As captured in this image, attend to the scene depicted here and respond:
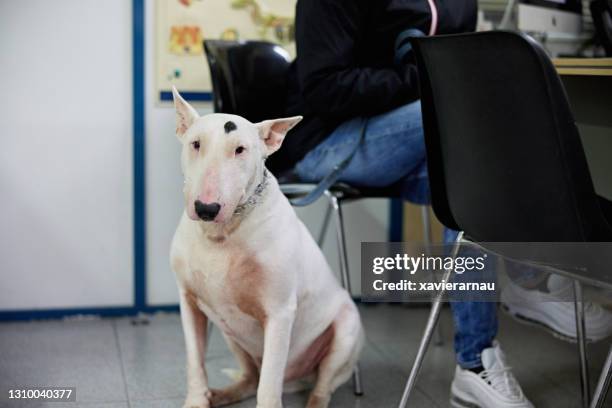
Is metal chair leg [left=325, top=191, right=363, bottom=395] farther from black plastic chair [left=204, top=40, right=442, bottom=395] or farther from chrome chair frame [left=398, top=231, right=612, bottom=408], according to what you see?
chrome chair frame [left=398, top=231, right=612, bottom=408]

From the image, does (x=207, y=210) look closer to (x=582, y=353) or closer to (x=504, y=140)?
(x=504, y=140)

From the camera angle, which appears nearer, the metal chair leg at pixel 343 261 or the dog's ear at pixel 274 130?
the dog's ear at pixel 274 130

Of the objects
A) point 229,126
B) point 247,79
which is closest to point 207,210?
point 229,126

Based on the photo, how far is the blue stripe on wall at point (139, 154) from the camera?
2.67 m

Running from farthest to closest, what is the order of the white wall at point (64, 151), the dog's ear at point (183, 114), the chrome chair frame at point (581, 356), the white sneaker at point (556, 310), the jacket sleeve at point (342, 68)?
the white wall at point (64, 151) → the white sneaker at point (556, 310) → the jacket sleeve at point (342, 68) → the dog's ear at point (183, 114) → the chrome chair frame at point (581, 356)

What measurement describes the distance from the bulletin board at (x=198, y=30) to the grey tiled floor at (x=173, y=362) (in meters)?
0.77

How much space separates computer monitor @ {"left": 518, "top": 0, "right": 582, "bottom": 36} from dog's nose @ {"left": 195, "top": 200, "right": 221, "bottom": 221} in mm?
Answer: 1619

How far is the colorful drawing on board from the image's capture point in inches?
107

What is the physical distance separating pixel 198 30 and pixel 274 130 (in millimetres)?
1183

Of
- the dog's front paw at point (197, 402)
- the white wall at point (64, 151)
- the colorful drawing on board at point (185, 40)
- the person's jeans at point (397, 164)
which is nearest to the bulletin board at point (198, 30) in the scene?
the colorful drawing on board at point (185, 40)

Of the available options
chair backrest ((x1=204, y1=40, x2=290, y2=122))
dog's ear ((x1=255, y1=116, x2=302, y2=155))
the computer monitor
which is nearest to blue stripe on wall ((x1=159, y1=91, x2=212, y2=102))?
chair backrest ((x1=204, y1=40, x2=290, y2=122))

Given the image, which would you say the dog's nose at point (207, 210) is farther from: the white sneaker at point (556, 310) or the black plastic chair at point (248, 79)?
the white sneaker at point (556, 310)

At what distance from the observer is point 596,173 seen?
90.6 inches

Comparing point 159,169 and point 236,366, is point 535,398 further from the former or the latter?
point 159,169
